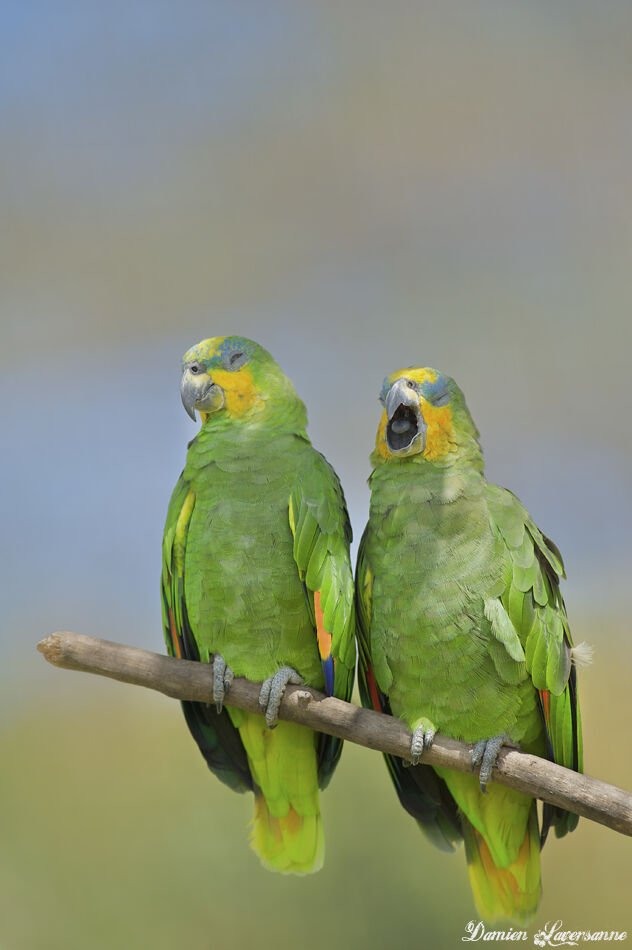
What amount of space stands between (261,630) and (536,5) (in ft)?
8.40

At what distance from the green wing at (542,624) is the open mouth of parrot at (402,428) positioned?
244 millimetres

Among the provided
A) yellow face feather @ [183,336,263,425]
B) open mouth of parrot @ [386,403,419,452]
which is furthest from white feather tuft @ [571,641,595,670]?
yellow face feather @ [183,336,263,425]

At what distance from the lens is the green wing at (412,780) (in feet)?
6.89

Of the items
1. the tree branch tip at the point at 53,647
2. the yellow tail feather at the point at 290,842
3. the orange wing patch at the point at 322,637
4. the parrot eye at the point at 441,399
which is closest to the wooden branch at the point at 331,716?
the tree branch tip at the point at 53,647

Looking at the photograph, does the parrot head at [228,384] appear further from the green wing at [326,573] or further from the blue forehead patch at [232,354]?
the green wing at [326,573]

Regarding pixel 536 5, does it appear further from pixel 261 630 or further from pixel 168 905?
pixel 168 905

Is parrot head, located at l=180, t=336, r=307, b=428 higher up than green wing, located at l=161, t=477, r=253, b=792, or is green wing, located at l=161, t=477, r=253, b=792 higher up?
parrot head, located at l=180, t=336, r=307, b=428

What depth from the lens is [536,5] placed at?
3.11 meters

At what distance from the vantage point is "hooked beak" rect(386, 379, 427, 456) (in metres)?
2.01

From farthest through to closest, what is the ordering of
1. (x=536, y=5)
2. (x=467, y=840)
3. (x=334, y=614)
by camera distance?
(x=536, y=5)
(x=467, y=840)
(x=334, y=614)

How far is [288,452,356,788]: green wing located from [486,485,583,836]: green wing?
363 millimetres

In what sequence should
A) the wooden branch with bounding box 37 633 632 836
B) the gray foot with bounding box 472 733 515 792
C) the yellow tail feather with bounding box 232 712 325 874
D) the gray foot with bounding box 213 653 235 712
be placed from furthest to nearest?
the yellow tail feather with bounding box 232 712 325 874
the gray foot with bounding box 213 653 235 712
the gray foot with bounding box 472 733 515 792
the wooden branch with bounding box 37 633 632 836

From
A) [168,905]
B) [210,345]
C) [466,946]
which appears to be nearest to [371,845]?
[466,946]

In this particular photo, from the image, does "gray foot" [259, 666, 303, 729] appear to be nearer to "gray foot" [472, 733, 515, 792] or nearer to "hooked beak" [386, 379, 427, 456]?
"gray foot" [472, 733, 515, 792]
